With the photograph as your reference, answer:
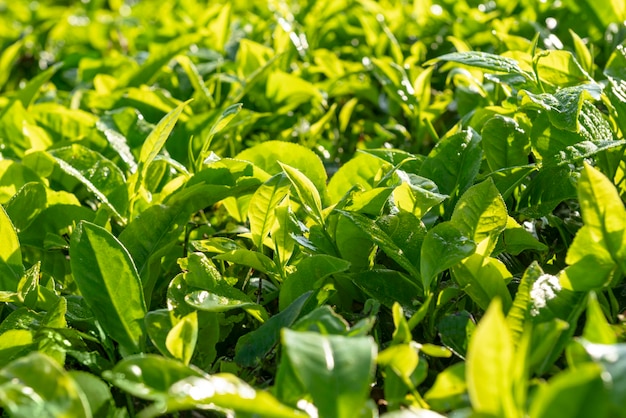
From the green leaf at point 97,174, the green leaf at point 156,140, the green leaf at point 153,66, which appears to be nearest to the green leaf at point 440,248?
the green leaf at point 156,140

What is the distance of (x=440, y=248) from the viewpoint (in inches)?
51.9

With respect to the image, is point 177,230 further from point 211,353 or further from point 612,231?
point 612,231

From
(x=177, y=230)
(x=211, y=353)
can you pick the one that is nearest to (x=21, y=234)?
(x=177, y=230)

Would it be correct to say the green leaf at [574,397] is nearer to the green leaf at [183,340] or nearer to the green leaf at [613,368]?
the green leaf at [613,368]

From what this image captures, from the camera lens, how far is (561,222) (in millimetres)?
1602

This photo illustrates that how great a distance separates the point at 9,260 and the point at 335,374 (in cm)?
83

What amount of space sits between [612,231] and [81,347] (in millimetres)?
920

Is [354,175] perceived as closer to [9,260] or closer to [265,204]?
[265,204]

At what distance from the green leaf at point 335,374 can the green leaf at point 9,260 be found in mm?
764

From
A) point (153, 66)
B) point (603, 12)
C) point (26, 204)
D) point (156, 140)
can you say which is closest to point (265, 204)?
point (156, 140)

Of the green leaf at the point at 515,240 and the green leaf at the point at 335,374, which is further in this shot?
the green leaf at the point at 515,240

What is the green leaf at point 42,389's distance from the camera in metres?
1.02

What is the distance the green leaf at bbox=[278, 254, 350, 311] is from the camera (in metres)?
1.38

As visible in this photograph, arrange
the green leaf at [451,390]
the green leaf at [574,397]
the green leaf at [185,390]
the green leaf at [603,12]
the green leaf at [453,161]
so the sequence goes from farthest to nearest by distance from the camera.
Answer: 1. the green leaf at [603,12]
2. the green leaf at [453,161]
3. the green leaf at [451,390]
4. the green leaf at [185,390]
5. the green leaf at [574,397]
